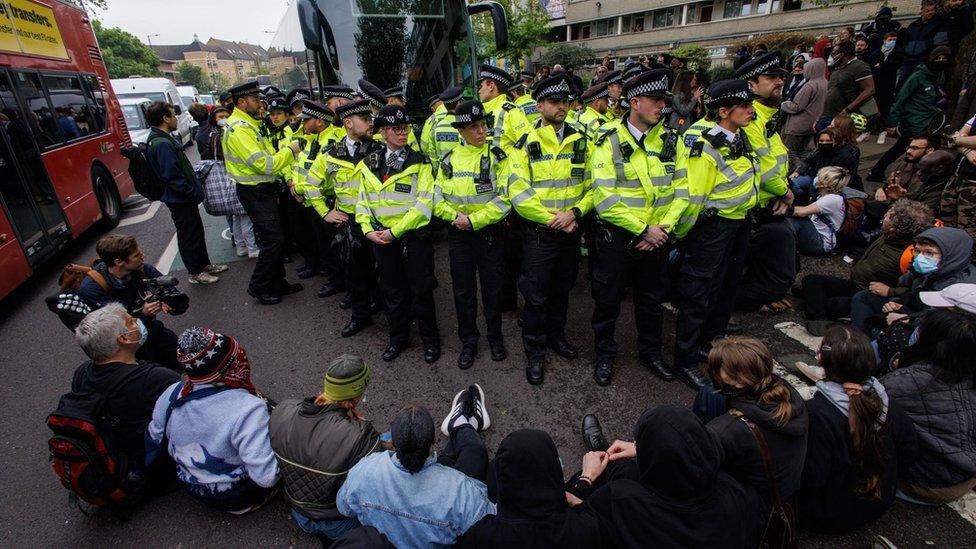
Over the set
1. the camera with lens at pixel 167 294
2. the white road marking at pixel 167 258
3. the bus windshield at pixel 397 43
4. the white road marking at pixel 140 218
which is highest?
the bus windshield at pixel 397 43

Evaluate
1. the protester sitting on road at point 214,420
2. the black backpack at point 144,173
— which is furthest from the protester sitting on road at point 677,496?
the black backpack at point 144,173

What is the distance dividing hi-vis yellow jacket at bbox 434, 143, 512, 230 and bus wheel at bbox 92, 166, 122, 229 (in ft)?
26.0

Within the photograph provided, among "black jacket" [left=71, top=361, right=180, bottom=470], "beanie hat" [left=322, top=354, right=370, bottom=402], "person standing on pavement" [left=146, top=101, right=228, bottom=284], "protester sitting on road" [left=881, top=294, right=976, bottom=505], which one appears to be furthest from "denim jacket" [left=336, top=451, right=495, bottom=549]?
"person standing on pavement" [left=146, top=101, right=228, bottom=284]

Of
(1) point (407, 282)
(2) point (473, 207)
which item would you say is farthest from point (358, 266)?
(2) point (473, 207)

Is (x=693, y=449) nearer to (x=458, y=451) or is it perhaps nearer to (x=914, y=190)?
(x=458, y=451)

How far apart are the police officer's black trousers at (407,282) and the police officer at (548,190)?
2.88 ft

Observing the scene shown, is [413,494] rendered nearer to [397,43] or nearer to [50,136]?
[397,43]

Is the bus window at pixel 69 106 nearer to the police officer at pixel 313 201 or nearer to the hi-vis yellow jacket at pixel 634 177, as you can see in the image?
the police officer at pixel 313 201

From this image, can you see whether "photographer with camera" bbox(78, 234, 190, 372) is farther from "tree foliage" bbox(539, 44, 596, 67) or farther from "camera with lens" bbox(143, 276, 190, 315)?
"tree foliage" bbox(539, 44, 596, 67)

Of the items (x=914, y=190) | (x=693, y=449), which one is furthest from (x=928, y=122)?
(x=693, y=449)

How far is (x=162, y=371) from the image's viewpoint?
2.67 metres

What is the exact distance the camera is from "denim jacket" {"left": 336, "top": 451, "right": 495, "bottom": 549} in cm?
194

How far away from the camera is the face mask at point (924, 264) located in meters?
3.53

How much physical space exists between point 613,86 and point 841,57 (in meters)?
4.95
